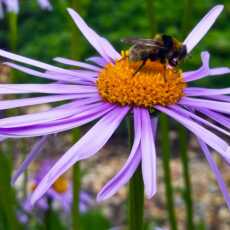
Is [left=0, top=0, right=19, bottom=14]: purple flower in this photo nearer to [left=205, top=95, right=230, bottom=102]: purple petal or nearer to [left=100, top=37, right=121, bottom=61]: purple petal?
[left=100, top=37, right=121, bottom=61]: purple petal

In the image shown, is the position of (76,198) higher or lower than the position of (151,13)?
lower

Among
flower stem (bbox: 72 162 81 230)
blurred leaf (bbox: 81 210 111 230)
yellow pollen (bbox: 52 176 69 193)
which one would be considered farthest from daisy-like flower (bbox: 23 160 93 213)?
flower stem (bbox: 72 162 81 230)

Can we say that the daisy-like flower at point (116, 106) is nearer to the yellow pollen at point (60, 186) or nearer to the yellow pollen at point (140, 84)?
the yellow pollen at point (140, 84)

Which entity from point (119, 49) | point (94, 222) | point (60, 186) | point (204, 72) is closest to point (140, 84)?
point (204, 72)

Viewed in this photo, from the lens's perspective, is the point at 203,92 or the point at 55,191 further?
the point at 55,191

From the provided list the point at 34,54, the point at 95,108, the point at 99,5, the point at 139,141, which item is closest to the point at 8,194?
Result: the point at 95,108

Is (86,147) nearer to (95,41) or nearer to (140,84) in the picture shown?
(140,84)

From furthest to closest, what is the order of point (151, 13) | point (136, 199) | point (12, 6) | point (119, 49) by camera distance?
point (119, 49), point (12, 6), point (151, 13), point (136, 199)
